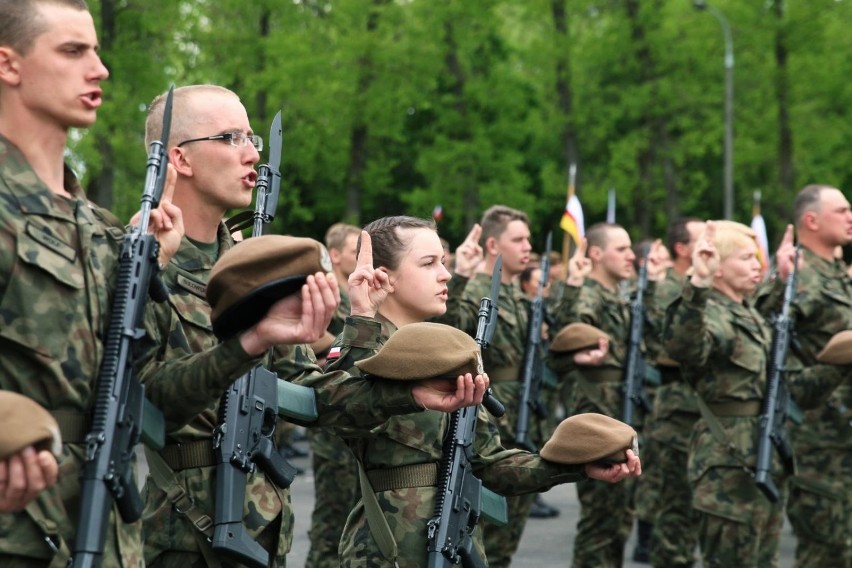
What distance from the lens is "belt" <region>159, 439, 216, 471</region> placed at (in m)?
4.03

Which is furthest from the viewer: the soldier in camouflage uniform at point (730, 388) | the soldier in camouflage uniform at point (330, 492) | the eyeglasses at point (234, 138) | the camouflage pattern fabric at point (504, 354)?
the soldier in camouflage uniform at point (330, 492)

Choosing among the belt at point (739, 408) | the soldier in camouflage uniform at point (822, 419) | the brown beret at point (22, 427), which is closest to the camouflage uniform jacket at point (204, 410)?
the brown beret at point (22, 427)

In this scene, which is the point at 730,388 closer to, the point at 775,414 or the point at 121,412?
the point at 775,414

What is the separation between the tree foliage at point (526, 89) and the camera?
2808cm

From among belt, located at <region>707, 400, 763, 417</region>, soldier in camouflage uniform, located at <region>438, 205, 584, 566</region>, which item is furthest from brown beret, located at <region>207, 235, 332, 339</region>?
soldier in camouflage uniform, located at <region>438, 205, 584, 566</region>

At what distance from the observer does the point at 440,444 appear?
183 inches

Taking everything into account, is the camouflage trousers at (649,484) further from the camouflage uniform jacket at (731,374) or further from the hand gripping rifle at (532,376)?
the camouflage uniform jacket at (731,374)

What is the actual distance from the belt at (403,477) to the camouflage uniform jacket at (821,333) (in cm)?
396

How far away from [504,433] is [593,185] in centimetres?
2421

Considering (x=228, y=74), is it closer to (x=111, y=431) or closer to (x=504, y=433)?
(x=504, y=433)

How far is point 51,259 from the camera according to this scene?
3.13 m

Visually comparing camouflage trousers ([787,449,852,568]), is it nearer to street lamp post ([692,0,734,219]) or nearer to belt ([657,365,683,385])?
belt ([657,365,683,385])

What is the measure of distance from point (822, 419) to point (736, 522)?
129cm

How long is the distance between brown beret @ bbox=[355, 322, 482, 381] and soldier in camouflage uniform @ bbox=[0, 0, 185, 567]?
0.91 metres
